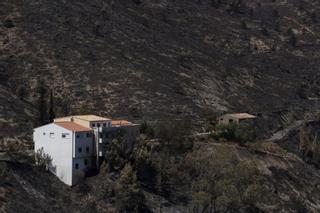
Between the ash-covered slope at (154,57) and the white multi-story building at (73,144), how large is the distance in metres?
23.8

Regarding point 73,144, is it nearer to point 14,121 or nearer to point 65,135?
point 65,135

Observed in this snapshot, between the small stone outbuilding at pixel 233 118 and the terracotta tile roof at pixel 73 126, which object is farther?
the small stone outbuilding at pixel 233 118

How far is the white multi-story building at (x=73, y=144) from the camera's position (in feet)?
277

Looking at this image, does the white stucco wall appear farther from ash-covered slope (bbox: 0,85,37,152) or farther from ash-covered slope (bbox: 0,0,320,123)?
ash-covered slope (bbox: 0,0,320,123)

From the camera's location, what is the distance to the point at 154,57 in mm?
135000

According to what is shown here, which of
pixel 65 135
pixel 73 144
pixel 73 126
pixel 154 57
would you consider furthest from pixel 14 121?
pixel 154 57

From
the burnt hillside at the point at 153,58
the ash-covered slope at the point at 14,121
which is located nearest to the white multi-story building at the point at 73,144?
the ash-covered slope at the point at 14,121

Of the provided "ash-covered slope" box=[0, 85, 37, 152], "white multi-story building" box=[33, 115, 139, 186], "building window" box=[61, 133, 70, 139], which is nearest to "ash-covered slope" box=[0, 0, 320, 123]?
"ash-covered slope" box=[0, 85, 37, 152]

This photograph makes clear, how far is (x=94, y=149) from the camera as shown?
284 feet

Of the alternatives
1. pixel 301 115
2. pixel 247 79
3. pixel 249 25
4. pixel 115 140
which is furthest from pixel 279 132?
pixel 249 25

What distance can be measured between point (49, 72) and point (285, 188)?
1649 inches

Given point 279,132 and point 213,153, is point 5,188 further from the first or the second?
point 279,132

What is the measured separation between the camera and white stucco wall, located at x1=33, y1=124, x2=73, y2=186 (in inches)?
3332

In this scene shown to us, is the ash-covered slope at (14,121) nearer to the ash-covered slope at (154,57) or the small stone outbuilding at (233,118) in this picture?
the ash-covered slope at (154,57)
